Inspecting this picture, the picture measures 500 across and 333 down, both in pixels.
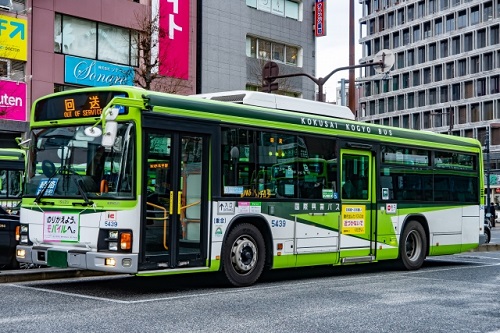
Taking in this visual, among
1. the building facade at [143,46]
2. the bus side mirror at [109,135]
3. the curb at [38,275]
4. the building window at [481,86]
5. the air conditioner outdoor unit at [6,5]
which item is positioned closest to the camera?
the bus side mirror at [109,135]

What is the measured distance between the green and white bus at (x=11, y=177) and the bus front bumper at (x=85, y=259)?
412 inches

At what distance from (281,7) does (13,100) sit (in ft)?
62.6

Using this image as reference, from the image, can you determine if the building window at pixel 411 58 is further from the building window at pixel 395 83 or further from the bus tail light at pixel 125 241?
the bus tail light at pixel 125 241

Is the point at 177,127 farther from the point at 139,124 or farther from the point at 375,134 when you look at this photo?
the point at 375,134

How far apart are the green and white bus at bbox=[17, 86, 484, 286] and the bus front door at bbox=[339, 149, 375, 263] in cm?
3

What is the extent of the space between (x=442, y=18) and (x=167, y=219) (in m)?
89.7

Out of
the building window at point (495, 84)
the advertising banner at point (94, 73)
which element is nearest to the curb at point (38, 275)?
the advertising banner at point (94, 73)

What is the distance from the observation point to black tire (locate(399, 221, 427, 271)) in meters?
16.2

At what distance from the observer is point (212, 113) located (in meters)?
11.9

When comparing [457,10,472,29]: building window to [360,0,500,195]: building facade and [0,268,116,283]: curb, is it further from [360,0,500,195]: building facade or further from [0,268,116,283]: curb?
[0,268,116,283]: curb

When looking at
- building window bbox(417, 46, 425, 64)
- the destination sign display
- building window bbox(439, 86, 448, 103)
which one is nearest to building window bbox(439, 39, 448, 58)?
building window bbox(417, 46, 425, 64)

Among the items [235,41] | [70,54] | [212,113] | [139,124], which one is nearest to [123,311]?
[139,124]

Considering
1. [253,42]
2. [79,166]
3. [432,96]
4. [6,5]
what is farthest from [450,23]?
[79,166]

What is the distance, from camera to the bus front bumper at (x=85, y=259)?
1023 cm
